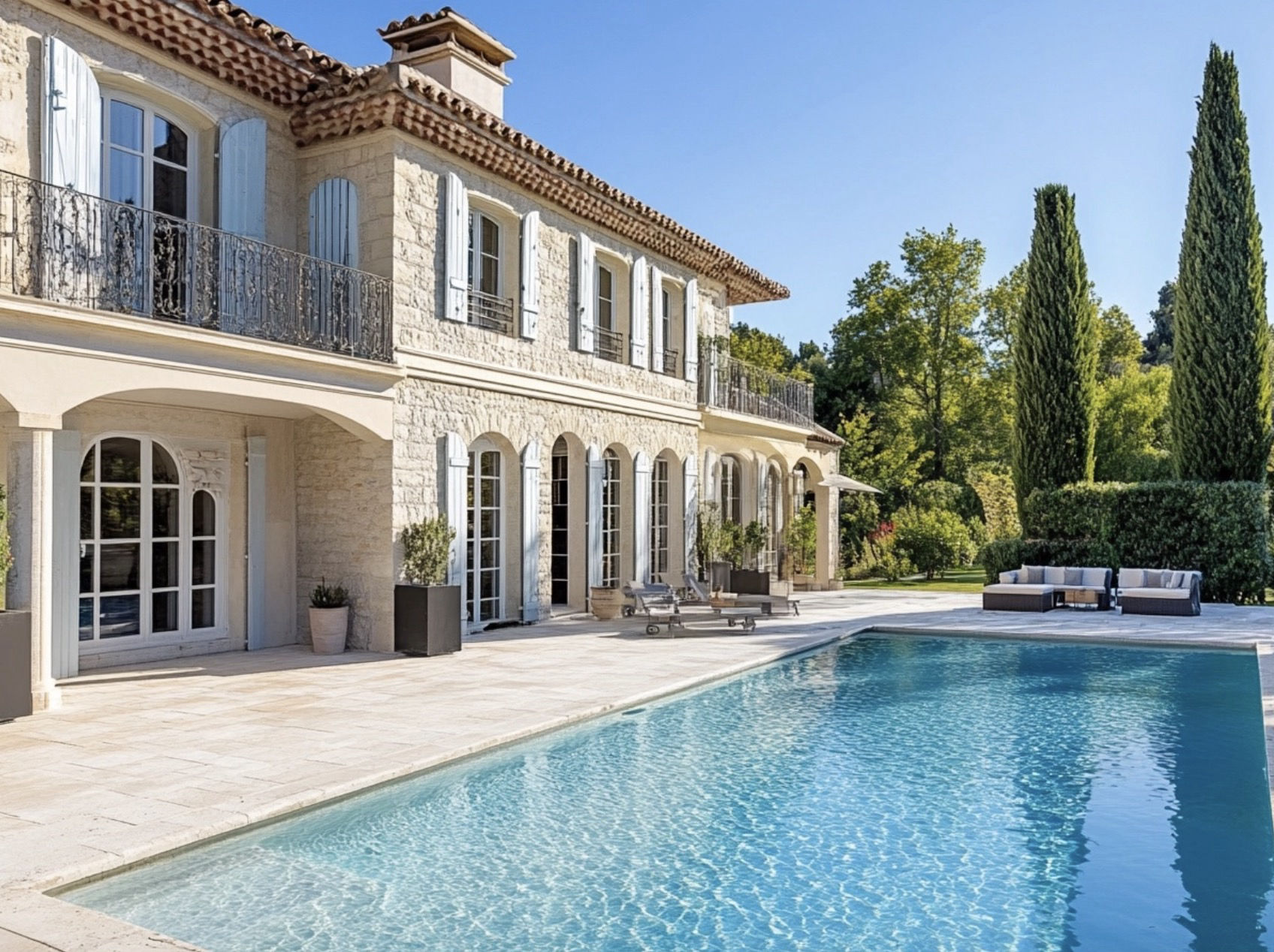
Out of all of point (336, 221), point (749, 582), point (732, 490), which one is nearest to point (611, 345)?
point (749, 582)

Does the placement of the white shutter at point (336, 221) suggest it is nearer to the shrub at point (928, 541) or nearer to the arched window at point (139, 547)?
the arched window at point (139, 547)

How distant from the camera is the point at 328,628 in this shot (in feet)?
40.3

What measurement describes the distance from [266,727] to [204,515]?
15.5 feet

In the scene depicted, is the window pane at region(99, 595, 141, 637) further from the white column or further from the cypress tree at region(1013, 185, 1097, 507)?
the cypress tree at region(1013, 185, 1097, 507)

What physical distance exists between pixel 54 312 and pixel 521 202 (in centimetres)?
747

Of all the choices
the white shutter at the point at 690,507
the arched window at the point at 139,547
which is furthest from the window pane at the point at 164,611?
the white shutter at the point at 690,507

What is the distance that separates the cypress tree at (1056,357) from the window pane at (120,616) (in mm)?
17558

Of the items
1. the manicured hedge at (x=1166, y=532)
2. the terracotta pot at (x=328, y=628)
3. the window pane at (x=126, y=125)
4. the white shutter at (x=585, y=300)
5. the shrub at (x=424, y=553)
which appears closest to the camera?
the window pane at (x=126, y=125)

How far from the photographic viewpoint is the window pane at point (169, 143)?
1123 cm

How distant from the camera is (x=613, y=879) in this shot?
558 cm

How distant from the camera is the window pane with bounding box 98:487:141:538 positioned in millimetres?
11141

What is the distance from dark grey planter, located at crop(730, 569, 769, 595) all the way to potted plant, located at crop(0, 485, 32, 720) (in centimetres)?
1332

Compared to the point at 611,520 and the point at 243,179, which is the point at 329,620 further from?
the point at 611,520

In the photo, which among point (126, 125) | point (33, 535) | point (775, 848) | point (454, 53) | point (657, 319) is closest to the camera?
point (775, 848)
